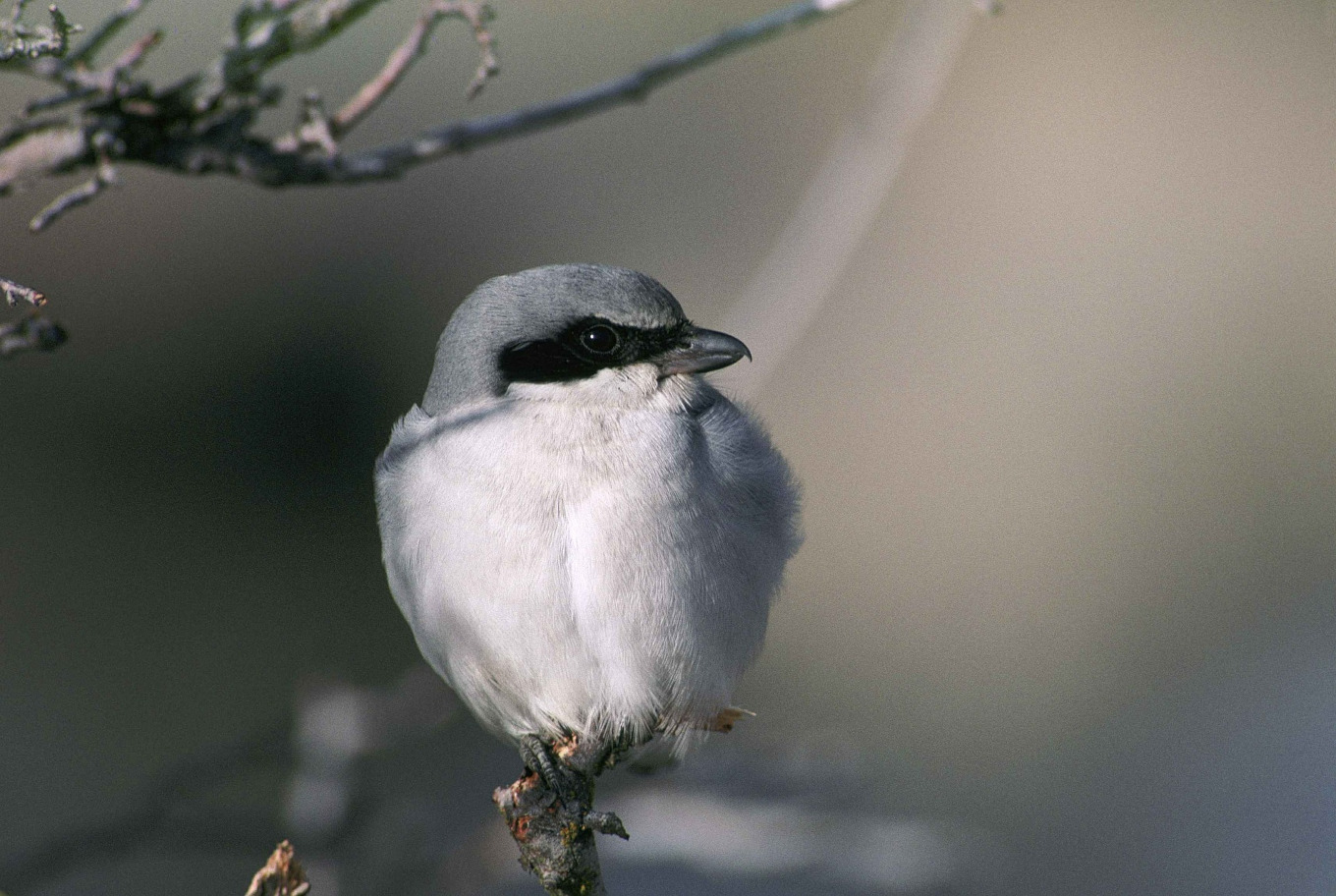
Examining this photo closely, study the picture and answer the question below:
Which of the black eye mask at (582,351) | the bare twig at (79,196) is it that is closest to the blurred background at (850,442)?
the black eye mask at (582,351)

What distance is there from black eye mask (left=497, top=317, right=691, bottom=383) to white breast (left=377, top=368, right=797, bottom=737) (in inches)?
1.3

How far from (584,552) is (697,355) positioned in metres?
0.53

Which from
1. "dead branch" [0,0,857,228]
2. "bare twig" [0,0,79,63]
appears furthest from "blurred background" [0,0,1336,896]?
"bare twig" [0,0,79,63]

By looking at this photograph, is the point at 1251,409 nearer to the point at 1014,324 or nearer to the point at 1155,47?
the point at 1014,324

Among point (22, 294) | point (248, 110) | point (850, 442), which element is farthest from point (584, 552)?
point (850, 442)

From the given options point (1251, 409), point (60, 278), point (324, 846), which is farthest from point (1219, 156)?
Answer: point (324, 846)

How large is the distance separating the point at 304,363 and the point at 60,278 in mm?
999

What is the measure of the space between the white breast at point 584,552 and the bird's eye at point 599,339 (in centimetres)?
6

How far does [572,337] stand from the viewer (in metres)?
2.80

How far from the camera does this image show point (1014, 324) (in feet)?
23.9

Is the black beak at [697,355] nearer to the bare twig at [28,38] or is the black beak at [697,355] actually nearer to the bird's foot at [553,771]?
the bird's foot at [553,771]

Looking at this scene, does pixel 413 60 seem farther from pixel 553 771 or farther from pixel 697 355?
pixel 553 771

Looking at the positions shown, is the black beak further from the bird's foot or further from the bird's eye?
the bird's foot

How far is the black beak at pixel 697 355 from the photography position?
9.36 ft
